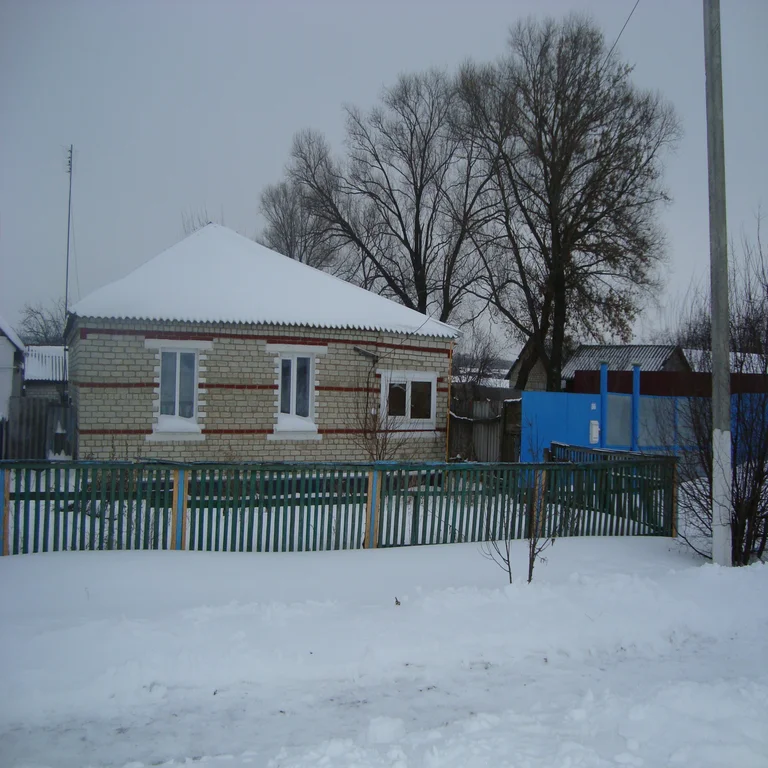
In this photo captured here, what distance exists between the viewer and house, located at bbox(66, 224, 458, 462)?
1410cm

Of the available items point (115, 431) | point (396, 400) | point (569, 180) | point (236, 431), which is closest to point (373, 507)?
point (236, 431)

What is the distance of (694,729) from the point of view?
4.41m

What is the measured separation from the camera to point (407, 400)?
16734 mm

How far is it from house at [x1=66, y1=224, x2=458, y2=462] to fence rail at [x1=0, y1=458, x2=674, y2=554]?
18.1 ft

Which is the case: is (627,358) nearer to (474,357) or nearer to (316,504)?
(474,357)

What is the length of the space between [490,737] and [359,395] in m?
12.0

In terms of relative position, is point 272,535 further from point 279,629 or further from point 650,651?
point 650,651

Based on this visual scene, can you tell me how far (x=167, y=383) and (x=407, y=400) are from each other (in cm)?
565

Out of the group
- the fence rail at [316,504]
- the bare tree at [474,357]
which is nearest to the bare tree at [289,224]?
the bare tree at [474,357]

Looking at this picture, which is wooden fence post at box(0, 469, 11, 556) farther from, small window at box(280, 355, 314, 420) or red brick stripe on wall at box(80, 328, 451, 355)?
small window at box(280, 355, 314, 420)

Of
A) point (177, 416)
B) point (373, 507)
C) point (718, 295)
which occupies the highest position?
point (718, 295)

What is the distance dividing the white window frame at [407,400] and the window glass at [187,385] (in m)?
4.28

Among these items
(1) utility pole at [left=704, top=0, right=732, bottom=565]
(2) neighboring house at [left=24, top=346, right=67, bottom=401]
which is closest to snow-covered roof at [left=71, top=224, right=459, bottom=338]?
(1) utility pole at [left=704, top=0, right=732, bottom=565]

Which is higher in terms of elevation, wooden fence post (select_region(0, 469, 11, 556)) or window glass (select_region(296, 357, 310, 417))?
window glass (select_region(296, 357, 310, 417))
